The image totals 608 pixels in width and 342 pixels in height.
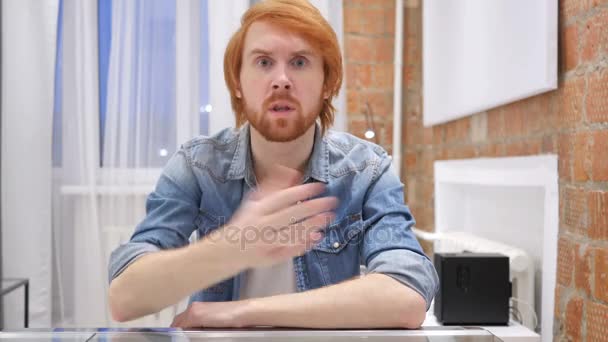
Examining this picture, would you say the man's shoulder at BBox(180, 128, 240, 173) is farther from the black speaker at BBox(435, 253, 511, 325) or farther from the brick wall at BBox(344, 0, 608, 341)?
the brick wall at BBox(344, 0, 608, 341)

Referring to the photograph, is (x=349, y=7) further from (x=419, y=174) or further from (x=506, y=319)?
(x=506, y=319)

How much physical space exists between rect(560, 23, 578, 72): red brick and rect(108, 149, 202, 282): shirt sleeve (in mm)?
932

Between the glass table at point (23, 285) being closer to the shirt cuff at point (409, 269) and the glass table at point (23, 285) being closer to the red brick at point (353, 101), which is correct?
the red brick at point (353, 101)

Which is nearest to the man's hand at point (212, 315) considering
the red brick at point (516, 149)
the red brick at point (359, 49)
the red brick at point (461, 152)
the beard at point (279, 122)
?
the beard at point (279, 122)

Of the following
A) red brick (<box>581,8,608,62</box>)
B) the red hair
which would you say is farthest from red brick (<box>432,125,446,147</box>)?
the red hair

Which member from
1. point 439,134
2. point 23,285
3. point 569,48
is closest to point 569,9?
point 569,48

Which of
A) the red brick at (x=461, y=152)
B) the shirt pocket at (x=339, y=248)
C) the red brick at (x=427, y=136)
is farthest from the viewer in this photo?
the red brick at (x=427, y=136)

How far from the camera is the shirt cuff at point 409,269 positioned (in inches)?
38.2

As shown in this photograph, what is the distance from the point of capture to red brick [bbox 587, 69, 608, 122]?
124cm

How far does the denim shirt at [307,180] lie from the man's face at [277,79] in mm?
111

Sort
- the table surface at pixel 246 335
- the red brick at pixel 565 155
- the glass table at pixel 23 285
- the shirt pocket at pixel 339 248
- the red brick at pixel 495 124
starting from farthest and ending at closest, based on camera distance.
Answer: the glass table at pixel 23 285 → the red brick at pixel 495 124 → the red brick at pixel 565 155 → the shirt pocket at pixel 339 248 → the table surface at pixel 246 335

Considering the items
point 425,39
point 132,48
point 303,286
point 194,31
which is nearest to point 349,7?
point 425,39

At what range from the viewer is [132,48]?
→ 2.47 metres

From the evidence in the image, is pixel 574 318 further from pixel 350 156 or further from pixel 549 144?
pixel 350 156
